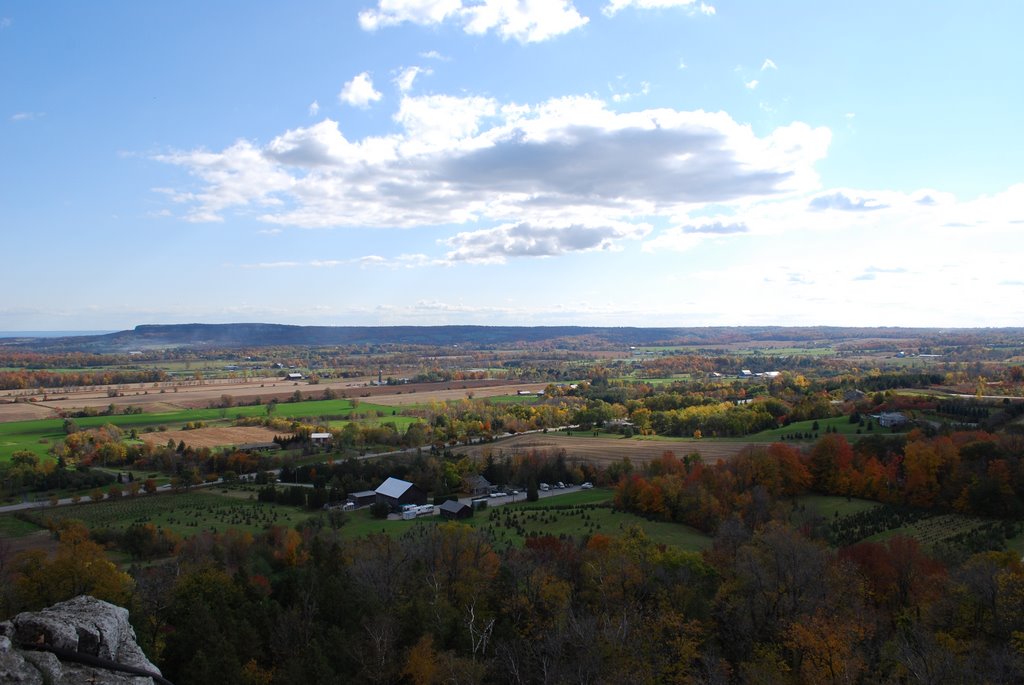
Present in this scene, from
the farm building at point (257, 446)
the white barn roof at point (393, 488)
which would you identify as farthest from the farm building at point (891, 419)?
the farm building at point (257, 446)

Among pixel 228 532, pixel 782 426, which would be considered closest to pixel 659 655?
pixel 228 532

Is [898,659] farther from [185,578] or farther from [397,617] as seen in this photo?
[185,578]

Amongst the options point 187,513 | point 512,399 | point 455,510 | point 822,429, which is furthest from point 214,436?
point 822,429

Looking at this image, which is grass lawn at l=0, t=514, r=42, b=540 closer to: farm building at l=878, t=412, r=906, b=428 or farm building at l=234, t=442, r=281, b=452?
farm building at l=234, t=442, r=281, b=452

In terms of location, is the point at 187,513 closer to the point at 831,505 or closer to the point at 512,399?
the point at 831,505

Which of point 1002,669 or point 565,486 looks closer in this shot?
point 1002,669

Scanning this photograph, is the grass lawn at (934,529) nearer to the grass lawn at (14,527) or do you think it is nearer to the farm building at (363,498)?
the farm building at (363,498)

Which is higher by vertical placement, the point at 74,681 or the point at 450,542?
the point at 74,681
